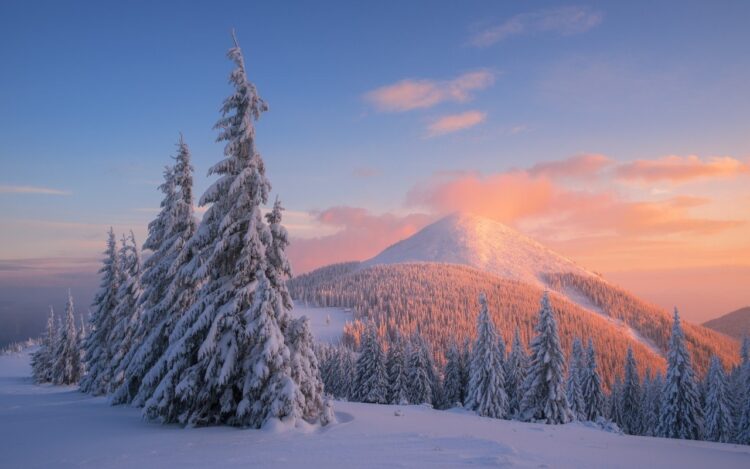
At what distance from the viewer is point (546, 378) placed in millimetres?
43312

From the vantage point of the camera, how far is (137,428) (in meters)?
16.6

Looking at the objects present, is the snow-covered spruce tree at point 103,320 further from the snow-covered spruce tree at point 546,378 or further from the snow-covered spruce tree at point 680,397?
the snow-covered spruce tree at point 680,397

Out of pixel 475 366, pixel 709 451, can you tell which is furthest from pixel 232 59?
pixel 475 366

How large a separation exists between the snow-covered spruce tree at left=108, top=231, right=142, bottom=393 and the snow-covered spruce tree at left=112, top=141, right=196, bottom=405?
20.1 ft

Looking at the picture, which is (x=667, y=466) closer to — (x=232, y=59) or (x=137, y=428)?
(x=137, y=428)

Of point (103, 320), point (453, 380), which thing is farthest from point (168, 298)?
point (453, 380)

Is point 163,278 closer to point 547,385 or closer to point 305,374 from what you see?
point 305,374

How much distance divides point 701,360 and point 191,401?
796ft

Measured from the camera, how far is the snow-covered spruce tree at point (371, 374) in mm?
60781

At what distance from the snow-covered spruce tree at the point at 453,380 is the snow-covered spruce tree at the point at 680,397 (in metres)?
26.7

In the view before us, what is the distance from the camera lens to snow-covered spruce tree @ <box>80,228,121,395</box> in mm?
37875

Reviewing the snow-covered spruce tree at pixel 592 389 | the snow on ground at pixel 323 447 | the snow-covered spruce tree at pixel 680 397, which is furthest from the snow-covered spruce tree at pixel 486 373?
the snow on ground at pixel 323 447

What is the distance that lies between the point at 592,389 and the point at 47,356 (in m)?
86.7

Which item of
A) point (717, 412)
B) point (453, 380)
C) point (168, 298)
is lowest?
point (717, 412)
